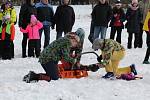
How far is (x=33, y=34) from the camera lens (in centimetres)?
1455

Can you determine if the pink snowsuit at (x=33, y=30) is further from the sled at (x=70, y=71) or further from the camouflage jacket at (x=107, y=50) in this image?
the camouflage jacket at (x=107, y=50)

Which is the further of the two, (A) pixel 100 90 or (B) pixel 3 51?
(B) pixel 3 51

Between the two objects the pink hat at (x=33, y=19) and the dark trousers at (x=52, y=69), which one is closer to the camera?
the dark trousers at (x=52, y=69)

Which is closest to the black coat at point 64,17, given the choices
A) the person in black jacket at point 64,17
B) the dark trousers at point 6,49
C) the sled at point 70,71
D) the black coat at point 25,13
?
the person in black jacket at point 64,17

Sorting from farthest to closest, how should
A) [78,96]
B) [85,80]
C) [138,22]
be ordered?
[138,22] < [85,80] < [78,96]

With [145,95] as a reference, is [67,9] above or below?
above

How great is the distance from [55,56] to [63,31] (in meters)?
4.96

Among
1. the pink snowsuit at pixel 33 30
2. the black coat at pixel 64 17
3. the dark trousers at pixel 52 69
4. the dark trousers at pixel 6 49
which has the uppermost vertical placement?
the black coat at pixel 64 17

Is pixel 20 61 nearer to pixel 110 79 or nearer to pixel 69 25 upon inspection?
pixel 69 25

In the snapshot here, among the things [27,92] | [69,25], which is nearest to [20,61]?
[69,25]

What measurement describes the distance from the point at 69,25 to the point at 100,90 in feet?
19.1

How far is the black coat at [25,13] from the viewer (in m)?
14.4

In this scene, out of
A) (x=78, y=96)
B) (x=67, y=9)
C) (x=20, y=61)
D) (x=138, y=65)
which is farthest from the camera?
(x=67, y=9)

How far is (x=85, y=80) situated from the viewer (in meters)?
10.5
